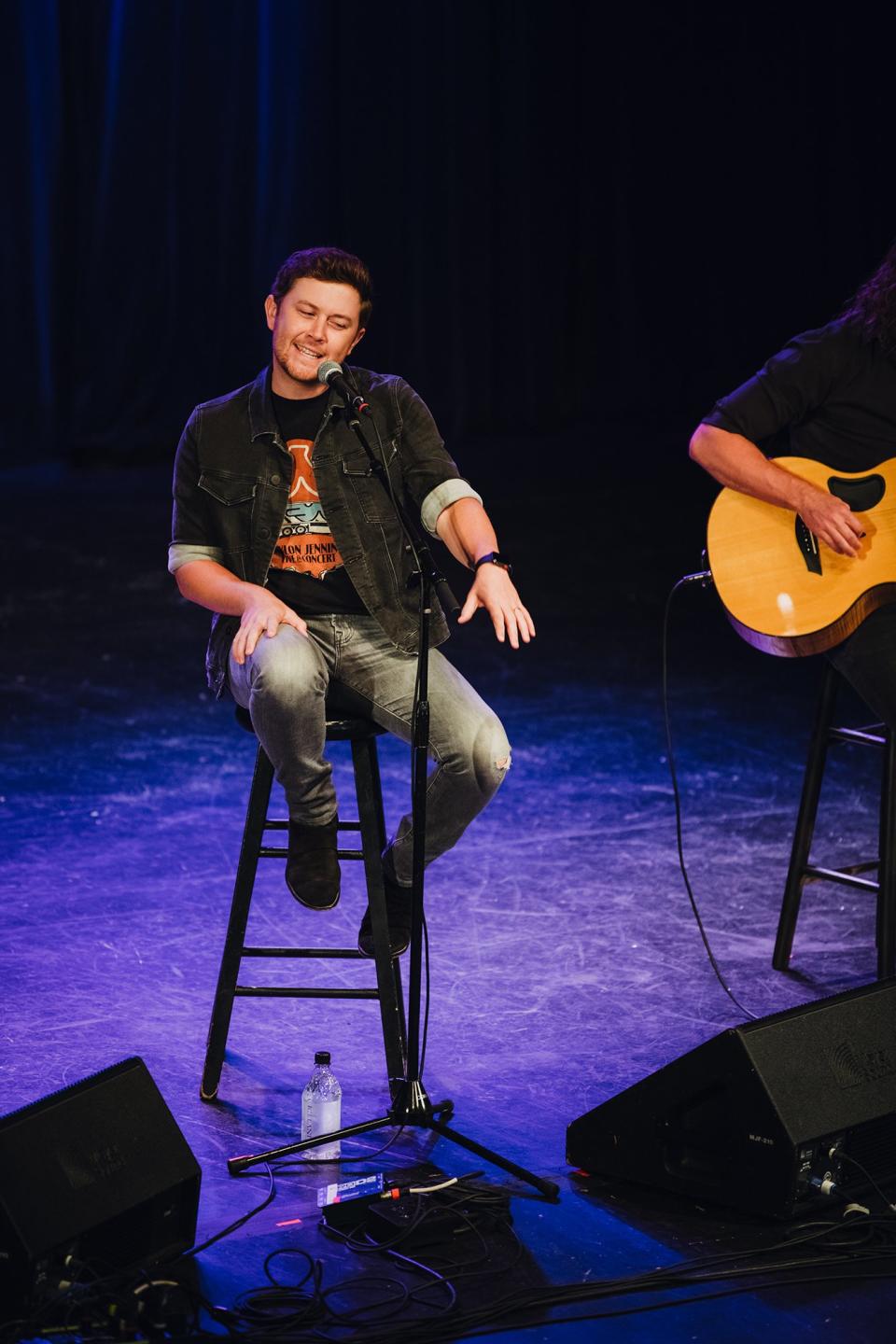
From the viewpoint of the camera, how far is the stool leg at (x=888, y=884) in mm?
3701

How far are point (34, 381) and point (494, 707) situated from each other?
→ 3.61 meters

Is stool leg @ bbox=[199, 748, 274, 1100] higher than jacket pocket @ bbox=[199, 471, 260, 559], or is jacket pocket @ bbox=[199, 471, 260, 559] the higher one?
jacket pocket @ bbox=[199, 471, 260, 559]

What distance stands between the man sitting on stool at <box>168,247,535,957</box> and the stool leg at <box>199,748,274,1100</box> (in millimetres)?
64

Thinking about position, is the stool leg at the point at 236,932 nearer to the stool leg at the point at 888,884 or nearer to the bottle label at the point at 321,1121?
the bottle label at the point at 321,1121

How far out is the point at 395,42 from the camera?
8938 millimetres

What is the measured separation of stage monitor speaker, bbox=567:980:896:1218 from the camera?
2.66 m

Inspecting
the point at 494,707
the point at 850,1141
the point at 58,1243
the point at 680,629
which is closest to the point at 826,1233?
the point at 850,1141

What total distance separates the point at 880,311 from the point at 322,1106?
228 centimetres

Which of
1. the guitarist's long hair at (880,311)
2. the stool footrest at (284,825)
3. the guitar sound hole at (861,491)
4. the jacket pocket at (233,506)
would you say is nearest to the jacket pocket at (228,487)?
the jacket pocket at (233,506)

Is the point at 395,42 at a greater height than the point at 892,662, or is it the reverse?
the point at 395,42

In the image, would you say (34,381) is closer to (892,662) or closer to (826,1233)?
(892,662)

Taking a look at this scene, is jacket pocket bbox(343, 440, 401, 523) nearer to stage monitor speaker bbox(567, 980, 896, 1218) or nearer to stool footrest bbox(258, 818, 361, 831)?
stool footrest bbox(258, 818, 361, 831)

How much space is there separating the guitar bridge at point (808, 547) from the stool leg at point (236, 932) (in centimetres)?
139

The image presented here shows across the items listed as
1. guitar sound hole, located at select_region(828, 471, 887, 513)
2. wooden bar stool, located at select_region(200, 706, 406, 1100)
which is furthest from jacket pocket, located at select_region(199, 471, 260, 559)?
guitar sound hole, located at select_region(828, 471, 887, 513)
